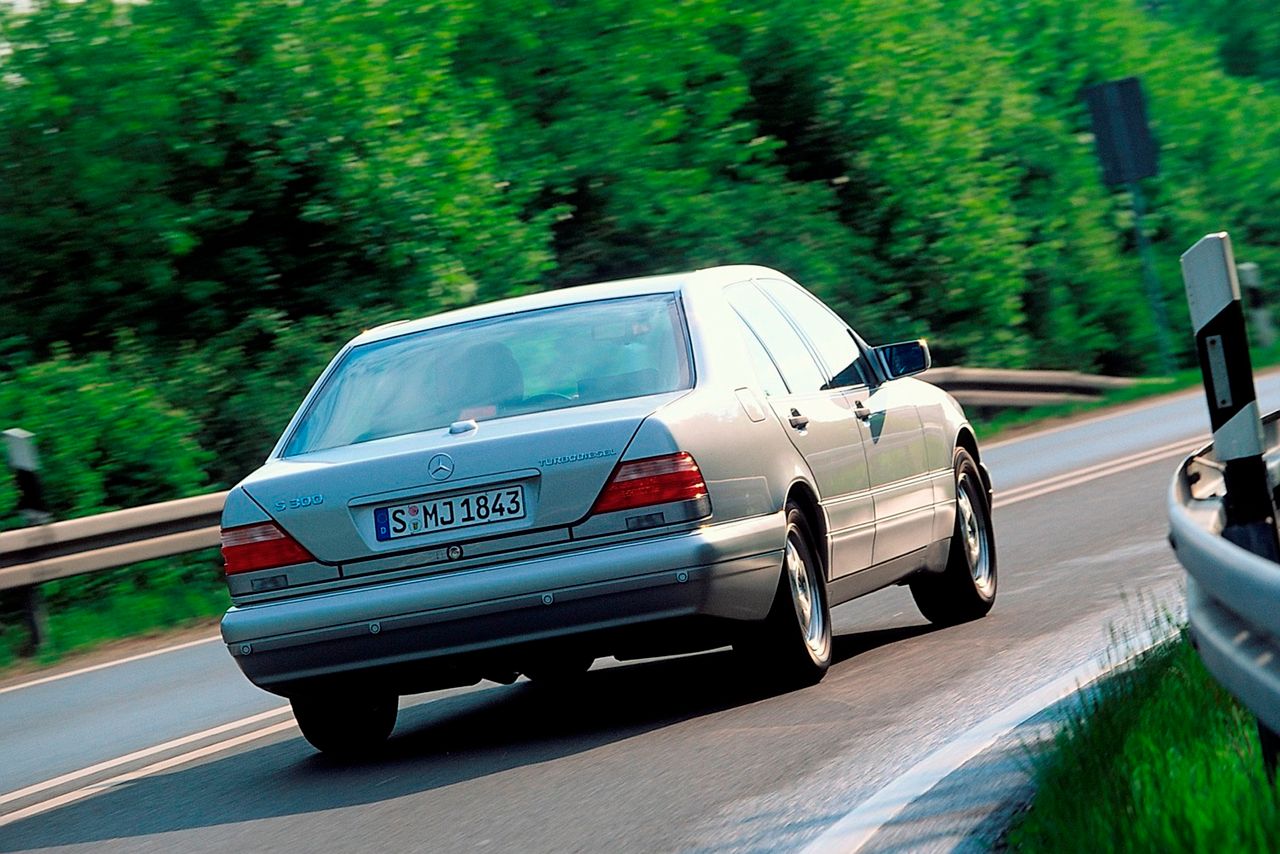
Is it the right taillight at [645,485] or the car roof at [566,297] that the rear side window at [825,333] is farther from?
the right taillight at [645,485]

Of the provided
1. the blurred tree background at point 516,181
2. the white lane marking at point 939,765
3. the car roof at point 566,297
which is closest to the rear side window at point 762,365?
the car roof at point 566,297

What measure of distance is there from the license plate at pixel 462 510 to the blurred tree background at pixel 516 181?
9.64 metres

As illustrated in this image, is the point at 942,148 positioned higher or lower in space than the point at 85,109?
lower

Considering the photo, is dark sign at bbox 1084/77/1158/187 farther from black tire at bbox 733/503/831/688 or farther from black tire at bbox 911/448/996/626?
black tire at bbox 733/503/831/688

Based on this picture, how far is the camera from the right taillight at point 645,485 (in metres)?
7.01

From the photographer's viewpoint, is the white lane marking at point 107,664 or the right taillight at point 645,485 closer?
the right taillight at point 645,485

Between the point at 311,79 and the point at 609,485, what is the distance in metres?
14.7

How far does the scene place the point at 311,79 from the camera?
20.9m

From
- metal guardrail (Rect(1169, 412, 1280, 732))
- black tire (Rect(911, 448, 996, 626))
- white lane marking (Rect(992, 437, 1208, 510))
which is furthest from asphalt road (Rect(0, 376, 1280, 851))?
white lane marking (Rect(992, 437, 1208, 510))

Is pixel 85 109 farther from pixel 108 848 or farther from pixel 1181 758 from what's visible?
pixel 1181 758

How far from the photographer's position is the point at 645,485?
7.02 m

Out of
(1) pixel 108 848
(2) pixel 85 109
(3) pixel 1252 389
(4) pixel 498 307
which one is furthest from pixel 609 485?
(2) pixel 85 109

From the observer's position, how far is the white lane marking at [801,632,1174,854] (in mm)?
5305

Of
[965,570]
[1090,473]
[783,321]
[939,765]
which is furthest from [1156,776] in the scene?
[1090,473]
